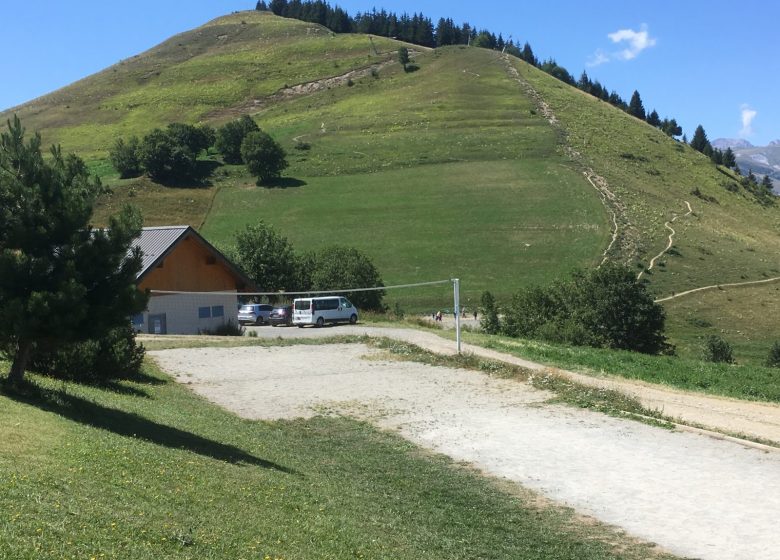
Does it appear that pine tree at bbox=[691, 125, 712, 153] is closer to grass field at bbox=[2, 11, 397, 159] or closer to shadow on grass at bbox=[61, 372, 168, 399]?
grass field at bbox=[2, 11, 397, 159]

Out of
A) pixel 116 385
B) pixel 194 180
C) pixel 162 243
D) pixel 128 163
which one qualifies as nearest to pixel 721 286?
pixel 162 243

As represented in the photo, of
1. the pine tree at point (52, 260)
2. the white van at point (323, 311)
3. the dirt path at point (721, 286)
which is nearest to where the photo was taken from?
the pine tree at point (52, 260)

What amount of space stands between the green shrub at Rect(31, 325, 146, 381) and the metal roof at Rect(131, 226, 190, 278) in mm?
17962

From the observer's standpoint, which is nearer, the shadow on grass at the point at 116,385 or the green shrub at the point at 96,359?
the green shrub at the point at 96,359

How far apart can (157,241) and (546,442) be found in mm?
29760

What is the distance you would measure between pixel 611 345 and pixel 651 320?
2.81 m

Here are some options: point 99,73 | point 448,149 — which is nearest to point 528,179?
point 448,149

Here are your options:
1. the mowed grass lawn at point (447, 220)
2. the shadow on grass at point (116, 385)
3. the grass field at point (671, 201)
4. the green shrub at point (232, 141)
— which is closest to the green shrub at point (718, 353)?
the grass field at point (671, 201)

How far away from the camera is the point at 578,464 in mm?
13219

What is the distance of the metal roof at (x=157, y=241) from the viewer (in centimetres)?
3803

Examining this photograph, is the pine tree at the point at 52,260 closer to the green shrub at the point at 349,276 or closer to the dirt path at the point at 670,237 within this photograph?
the green shrub at the point at 349,276

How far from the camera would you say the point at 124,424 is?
1264 centimetres

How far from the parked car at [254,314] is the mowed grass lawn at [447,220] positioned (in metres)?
14.6

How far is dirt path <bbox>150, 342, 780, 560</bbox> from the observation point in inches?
389
